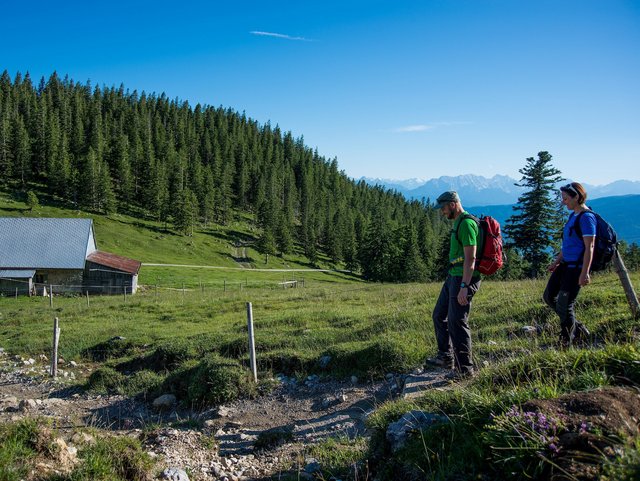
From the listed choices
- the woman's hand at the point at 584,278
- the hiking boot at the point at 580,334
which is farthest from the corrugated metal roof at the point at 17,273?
the woman's hand at the point at 584,278

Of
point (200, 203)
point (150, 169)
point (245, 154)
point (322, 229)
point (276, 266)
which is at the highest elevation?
point (245, 154)

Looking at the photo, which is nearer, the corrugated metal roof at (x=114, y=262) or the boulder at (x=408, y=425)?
the boulder at (x=408, y=425)

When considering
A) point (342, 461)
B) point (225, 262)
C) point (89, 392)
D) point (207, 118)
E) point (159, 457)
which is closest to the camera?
point (342, 461)

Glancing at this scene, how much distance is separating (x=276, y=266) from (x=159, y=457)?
83.0m

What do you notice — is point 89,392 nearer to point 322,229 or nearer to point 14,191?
point 14,191

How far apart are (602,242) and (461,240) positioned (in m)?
2.13

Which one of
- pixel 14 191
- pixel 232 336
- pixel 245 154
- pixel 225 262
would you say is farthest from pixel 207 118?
pixel 232 336

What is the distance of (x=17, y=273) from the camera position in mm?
43969

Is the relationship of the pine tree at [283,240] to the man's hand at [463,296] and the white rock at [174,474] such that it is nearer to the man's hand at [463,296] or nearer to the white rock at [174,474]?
the man's hand at [463,296]

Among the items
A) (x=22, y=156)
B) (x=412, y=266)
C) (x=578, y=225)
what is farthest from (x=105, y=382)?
(x=22, y=156)

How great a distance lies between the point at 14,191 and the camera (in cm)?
8244

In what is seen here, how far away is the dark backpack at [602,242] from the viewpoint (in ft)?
19.3

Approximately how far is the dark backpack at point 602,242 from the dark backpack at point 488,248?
1.30 metres

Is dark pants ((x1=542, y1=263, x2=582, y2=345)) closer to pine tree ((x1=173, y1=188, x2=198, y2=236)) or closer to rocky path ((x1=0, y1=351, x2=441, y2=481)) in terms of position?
rocky path ((x1=0, y1=351, x2=441, y2=481))
